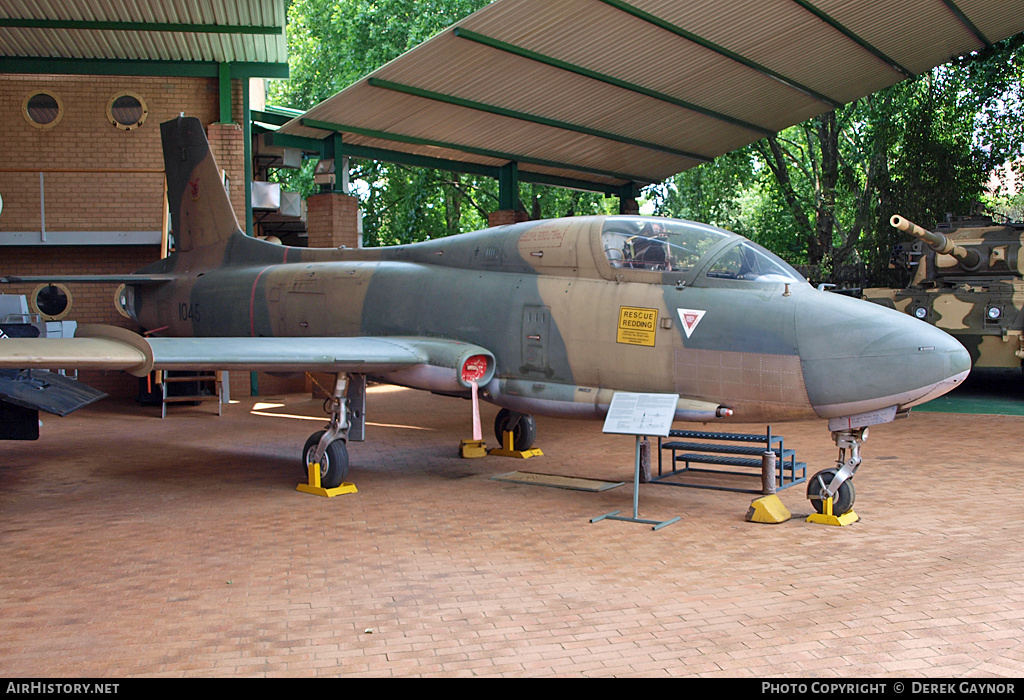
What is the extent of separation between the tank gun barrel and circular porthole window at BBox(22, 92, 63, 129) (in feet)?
54.5

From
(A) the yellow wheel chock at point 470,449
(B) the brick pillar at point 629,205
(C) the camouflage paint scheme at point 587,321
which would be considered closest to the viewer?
(C) the camouflage paint scheme at point 587,321

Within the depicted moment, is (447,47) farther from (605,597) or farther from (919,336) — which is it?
(605,597)

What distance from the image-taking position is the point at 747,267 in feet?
25.8

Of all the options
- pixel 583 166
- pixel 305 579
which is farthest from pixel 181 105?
pixel 305 579

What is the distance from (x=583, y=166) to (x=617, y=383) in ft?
46.4

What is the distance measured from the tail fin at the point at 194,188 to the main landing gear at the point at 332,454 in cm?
490

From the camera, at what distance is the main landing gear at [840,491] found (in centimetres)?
741

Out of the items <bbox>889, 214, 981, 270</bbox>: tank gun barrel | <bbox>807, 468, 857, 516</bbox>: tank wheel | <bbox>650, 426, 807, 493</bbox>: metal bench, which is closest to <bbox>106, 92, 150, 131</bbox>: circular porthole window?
<bbox>650, 426, 807, 493</bbox>: metal bench

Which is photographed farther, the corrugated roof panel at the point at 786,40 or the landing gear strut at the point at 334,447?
the corrugated roof panel at the point at 786,40

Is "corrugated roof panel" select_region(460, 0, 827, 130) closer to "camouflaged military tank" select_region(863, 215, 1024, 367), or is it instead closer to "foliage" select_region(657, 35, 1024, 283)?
"camouflaged military tank" select_region(863, 215, 1024, 367)

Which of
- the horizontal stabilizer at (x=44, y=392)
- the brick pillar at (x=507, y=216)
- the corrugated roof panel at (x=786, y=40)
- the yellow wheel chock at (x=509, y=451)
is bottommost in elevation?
the yellow wheel chock at (x=509, y=451)

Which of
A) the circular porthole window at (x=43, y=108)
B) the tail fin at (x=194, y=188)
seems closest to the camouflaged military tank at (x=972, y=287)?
the tail fin at (x=194, y=188)

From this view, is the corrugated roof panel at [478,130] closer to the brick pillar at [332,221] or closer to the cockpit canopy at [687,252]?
the brick pillar at [332,221]

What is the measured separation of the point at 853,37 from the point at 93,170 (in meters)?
15.9
